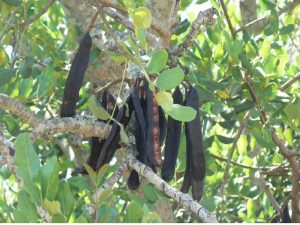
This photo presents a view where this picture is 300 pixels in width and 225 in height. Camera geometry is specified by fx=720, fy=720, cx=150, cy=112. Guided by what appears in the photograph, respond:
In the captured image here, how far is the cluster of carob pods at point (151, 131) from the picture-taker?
1698mm

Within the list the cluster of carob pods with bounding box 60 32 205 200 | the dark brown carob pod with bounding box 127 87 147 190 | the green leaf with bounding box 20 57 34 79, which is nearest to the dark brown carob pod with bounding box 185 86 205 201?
the cluster of carob pods with bounding box 60 32 205 200

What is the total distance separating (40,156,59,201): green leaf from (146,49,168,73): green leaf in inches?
12.2

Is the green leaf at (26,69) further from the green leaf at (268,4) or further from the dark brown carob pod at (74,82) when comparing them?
the green leaf at (268,4)

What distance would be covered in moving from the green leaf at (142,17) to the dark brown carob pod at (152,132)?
0.21 m

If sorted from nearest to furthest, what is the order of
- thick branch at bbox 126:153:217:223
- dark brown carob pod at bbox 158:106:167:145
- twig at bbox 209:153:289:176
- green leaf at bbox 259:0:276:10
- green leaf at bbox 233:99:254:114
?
thick branch at bbox 126:153:217:223
dark brown carob pod at bbox 158:106:167:145
green leaf at bbox 233:99:254:114
green leaf at bbox 259:0:276:10
twig at bbox 209:153:289:176

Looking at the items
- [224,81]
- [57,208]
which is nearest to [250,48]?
[224,81]

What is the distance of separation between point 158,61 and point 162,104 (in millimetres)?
101

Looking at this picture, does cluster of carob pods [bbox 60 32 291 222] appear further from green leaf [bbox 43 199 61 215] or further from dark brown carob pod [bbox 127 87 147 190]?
green leaf [bbox 43 199 61 215]

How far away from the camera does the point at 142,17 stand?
153 cm

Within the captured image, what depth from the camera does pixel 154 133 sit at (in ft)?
5.50

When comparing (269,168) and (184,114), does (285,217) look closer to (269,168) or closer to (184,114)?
(269,168)

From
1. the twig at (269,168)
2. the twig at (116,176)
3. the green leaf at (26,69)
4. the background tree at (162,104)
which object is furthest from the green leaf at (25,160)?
the twig at (269,168)

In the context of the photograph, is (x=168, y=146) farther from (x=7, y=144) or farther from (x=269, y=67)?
(x=269, y=67)

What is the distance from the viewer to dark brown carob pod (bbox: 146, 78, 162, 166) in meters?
1.66
